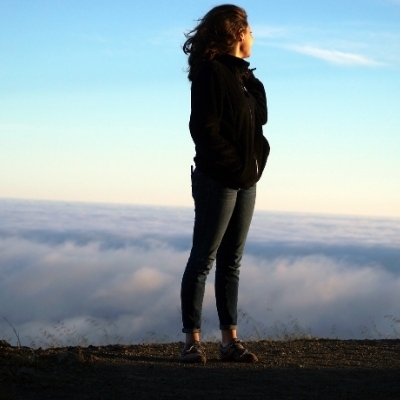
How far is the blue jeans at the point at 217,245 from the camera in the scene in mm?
5230

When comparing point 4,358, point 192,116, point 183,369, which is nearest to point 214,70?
point 192,116

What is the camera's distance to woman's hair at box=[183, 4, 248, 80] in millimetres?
5227

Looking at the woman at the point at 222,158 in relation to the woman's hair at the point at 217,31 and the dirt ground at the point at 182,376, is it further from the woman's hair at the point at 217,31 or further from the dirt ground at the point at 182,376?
the dirt ground at the point at 182,376

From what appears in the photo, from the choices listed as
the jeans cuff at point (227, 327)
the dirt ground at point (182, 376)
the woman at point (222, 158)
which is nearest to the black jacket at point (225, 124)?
the woman at point (222, 158)

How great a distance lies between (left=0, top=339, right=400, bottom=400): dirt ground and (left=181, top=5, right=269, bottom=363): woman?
0.35 meters

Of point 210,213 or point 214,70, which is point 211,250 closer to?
point 210,213

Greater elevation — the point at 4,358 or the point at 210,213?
the point at 210,213

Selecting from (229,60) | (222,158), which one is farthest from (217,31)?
(222,158)

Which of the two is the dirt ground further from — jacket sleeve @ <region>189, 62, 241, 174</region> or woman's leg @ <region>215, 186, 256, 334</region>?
jacket sleeve @ <region>189, 62, 241, 174</region>

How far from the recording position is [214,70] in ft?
16.7

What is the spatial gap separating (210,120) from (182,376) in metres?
1.63

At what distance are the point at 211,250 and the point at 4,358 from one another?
5.07ft

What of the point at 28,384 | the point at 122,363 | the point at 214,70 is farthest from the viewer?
the point at 122,363

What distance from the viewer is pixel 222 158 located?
5.10 m
